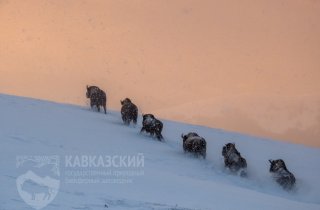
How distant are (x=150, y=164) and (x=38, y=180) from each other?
5.37m

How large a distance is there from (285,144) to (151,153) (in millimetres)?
14552

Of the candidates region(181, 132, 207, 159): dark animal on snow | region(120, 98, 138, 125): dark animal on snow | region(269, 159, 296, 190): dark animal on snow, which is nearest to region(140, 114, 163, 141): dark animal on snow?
region(181, 132, 207, 159): dark animal on snow

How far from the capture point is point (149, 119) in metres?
19.7

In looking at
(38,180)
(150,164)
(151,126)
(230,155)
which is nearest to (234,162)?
(230,155)

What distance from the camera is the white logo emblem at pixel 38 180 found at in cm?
718

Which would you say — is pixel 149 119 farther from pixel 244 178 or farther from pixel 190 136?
pixel 244 178

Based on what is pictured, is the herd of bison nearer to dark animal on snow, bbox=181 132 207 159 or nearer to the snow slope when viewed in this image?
dark animal on snow, bbox=181 132 207 159

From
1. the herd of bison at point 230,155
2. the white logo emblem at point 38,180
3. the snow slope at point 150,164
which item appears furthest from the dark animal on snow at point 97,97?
the white logo emblem at point 38,180

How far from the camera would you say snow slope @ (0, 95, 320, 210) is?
8258mm

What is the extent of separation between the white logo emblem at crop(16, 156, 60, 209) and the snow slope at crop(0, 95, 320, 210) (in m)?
0.10

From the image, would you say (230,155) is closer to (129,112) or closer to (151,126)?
(151,126)

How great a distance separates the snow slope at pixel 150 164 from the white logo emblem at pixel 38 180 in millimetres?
105

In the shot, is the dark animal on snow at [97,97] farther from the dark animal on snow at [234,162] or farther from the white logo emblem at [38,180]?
the white logo emblem at [38,180]

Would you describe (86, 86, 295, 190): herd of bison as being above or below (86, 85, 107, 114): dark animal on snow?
below
